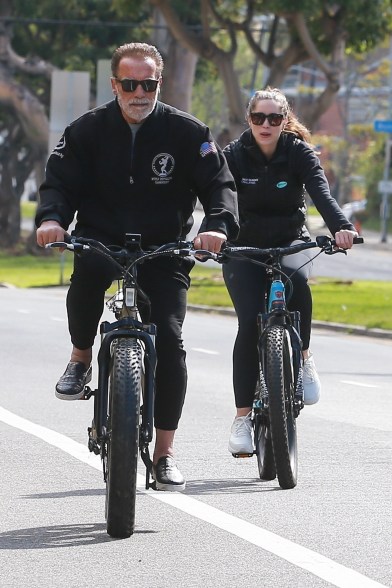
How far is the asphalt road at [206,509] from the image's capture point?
581cm

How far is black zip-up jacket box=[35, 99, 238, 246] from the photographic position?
6.81 metres

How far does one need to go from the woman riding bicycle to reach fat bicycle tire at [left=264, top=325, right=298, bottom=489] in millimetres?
400

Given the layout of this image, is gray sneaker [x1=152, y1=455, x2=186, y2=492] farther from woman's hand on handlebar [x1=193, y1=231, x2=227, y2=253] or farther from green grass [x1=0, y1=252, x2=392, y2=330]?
green grass [x1=0, y1=252, x2=392, y2=330]

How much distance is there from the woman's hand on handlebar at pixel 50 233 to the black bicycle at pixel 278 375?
119cm

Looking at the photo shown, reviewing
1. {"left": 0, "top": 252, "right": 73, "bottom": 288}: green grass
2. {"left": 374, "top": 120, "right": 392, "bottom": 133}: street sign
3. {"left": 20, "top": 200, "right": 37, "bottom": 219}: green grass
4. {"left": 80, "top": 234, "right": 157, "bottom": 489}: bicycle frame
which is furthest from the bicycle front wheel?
{"left": 20, "top": 200, "right": 37, "bottom": 219}: green grass

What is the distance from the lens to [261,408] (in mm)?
7945

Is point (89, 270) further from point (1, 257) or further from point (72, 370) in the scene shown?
point (1, 257)

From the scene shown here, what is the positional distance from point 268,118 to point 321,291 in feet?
76.5

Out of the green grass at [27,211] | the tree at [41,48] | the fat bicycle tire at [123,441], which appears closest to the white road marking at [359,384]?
the fat bicycle tire at [123,441]

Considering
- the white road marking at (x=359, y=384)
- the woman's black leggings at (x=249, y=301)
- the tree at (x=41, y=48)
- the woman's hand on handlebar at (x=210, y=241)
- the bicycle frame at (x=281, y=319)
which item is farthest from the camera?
the tree at (x=41, y=48)

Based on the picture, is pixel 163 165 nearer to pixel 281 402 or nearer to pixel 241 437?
pixel 281 402

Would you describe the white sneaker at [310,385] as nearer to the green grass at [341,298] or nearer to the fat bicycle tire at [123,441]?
the fat bicycle tire at [123,441]

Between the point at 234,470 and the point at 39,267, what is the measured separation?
3613 cm

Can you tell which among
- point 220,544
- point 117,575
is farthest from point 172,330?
point 117,575
